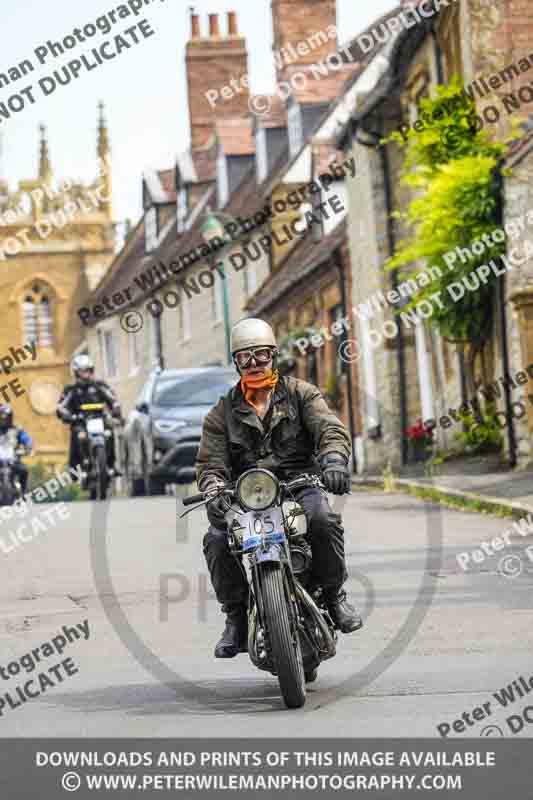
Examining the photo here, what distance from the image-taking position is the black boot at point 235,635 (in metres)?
7.67

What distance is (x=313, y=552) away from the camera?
24.8 ft

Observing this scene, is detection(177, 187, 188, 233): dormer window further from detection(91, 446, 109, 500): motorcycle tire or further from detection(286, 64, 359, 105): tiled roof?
detection(91, 446, 109, 500): motorcycle tire

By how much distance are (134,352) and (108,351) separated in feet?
19.1

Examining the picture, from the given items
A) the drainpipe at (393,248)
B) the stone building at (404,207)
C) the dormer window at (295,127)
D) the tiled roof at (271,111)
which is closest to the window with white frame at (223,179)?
the tiled roof at (271,111)

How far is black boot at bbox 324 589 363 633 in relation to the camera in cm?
771

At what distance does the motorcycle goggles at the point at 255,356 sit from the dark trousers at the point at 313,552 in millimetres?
622

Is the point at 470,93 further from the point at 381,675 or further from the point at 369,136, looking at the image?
the point at 381,675

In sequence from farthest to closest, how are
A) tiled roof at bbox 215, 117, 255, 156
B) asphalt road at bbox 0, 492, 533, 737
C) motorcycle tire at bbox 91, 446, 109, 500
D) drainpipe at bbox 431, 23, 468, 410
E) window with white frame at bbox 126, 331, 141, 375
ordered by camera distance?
window with white frame at bbox 126, 331, 141, 375
tiled roof at bbox 215, 117, 255, 156
drainpipe at bbox 431, 23, 468, 410
motorcycle tire at bbox 91, 446, 109, 500
asphalt road at bbox 0, 492, 533, 737

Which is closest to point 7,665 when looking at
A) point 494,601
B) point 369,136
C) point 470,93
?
point 494,601

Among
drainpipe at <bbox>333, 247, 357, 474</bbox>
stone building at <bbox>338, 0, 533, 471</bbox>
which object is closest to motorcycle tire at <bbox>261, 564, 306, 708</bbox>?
stone building at <bbox>338, 0, 533, 471</bbox>

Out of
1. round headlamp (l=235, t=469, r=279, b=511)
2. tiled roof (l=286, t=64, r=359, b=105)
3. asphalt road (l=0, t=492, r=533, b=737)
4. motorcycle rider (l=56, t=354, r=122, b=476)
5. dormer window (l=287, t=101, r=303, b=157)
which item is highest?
tiled roof (l=286, t=64, r=359, b=105)

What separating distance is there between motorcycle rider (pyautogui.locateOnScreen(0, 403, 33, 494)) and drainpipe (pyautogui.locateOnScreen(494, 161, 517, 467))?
7333 millimetres

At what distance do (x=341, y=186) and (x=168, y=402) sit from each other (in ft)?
40.6

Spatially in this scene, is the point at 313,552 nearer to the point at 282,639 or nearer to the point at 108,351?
the point at 282,639
